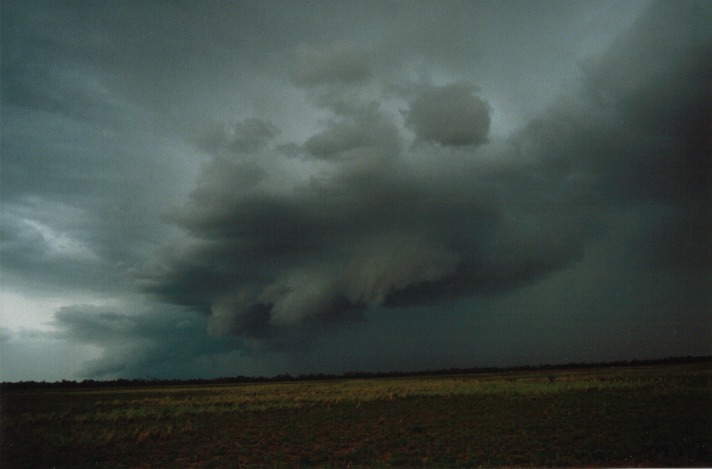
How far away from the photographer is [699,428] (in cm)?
1214

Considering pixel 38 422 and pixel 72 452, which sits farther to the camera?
pixel 38 422

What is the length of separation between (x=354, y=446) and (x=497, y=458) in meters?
3.83

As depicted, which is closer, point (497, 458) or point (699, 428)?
point (497, 458)

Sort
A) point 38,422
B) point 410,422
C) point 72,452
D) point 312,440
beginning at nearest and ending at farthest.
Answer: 1. point 72,452
2. point 312,440
3. point 410,422
4. point 38,422

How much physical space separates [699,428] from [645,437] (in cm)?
174

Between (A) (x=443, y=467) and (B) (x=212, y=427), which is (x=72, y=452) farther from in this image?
(A) (x=443, y=467)

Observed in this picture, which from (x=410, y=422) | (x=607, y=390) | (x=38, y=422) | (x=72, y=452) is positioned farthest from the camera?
(x=607, y=390)

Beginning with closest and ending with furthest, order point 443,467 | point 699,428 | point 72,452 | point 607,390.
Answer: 1. point 443,467
2. point 699,428
3. point 72,452
4. point 607,390

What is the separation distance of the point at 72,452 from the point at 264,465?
19.3ft

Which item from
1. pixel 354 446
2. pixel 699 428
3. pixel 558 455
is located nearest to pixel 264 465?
pixel 354 446

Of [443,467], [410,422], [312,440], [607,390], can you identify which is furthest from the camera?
[607,390]

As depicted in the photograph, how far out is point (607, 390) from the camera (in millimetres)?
22266

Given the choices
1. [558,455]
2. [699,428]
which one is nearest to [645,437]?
[699,428]

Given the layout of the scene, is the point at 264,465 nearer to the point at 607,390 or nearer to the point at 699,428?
the point at 699,428
